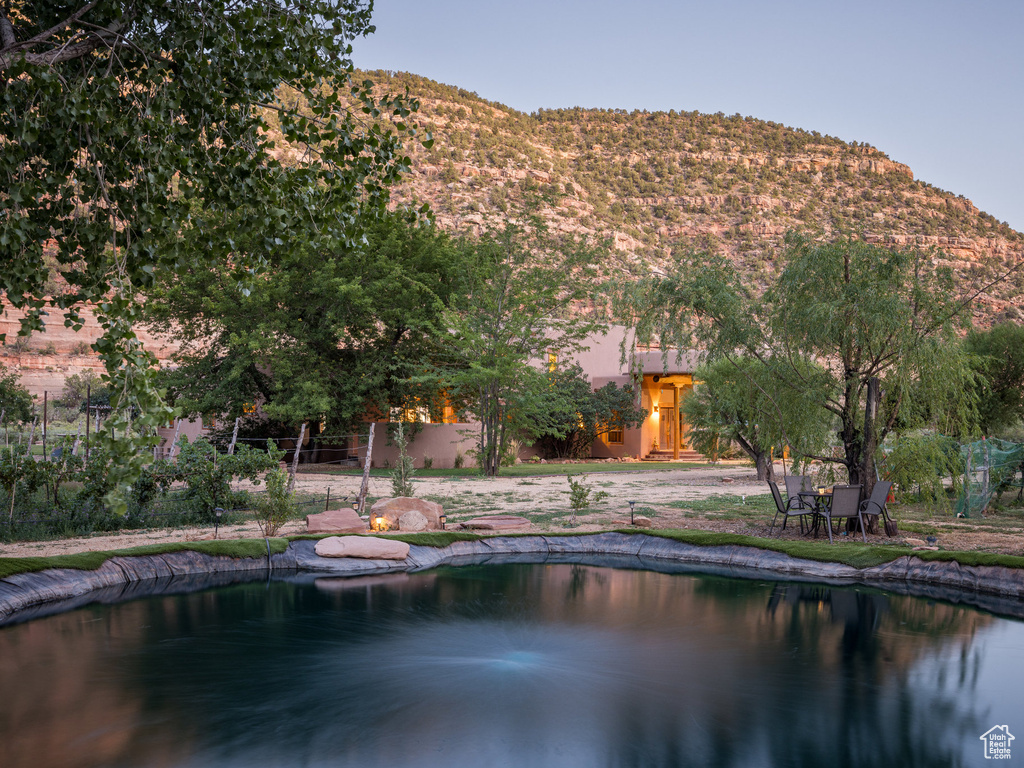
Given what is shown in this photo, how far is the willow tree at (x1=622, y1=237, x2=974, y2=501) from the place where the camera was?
10.1m

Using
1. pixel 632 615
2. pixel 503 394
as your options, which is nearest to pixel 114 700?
pixel 632 615

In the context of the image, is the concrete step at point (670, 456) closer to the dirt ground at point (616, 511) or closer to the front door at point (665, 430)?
the front door at point (665, 430)

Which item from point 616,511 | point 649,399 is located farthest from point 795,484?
point 649,399

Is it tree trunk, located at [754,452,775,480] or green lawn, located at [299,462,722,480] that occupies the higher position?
tree trunk, located at [754,452,775,480]

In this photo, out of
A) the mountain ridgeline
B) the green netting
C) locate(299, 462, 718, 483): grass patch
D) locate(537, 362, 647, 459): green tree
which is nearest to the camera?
the green netting

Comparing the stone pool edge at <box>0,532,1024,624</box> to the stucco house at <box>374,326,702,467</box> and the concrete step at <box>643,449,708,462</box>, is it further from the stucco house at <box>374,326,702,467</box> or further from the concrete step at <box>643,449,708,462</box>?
the concrete step at <box>643,449,708,462</box>

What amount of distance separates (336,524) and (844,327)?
298 inches

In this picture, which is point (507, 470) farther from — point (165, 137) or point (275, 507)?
point (165, 137)

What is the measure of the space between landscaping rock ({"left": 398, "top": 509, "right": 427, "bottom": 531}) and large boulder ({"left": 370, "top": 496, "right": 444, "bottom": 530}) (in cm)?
8

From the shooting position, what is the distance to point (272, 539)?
31.6 ft

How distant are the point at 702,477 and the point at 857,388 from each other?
40.5ft

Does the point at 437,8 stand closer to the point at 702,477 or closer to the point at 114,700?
the point at 702,477

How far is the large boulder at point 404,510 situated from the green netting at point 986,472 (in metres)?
8.60

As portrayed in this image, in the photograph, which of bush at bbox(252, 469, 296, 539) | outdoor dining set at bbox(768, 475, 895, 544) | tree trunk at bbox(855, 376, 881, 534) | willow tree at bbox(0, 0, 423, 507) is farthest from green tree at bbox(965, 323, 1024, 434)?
willow tree at bbox(0, 0, 423, 507)
